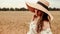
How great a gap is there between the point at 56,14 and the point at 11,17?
43cm

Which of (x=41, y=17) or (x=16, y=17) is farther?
(x=16, y=17)

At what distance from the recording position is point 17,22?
60.2 inches

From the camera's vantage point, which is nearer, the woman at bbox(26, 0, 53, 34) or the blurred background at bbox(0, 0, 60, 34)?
the woman at bbox(26, 0, 53, 34)

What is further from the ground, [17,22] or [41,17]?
[41,17]

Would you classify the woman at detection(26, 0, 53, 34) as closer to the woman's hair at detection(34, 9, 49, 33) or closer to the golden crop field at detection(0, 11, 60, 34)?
the woman's hair at detection(34, 9, 49, 33)

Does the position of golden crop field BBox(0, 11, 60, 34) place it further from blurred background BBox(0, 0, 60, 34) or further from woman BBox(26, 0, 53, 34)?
woman BBox(26, 0, 53, 34)

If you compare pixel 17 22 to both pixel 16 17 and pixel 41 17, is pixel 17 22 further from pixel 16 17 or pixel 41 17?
pixel 41 17

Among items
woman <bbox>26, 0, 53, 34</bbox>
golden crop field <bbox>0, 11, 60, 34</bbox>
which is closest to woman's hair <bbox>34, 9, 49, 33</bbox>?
woman <bbox>26, 0, 53, 34</bbox>

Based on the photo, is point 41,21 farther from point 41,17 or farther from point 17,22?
point 17,22

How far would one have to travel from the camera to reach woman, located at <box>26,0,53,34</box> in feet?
3.87

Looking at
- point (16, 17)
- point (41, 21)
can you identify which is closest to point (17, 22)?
point (16, 17)

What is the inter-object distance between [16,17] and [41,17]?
0.40 m

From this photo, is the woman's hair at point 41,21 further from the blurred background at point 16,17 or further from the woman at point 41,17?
the blurred background at point 16,17

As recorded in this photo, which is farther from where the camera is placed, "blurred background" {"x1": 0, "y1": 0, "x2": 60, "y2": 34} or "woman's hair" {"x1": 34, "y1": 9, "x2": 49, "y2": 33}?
"blurred background" {"x1": 0, "y1": 0, "x2": 60, "y2": 34}
